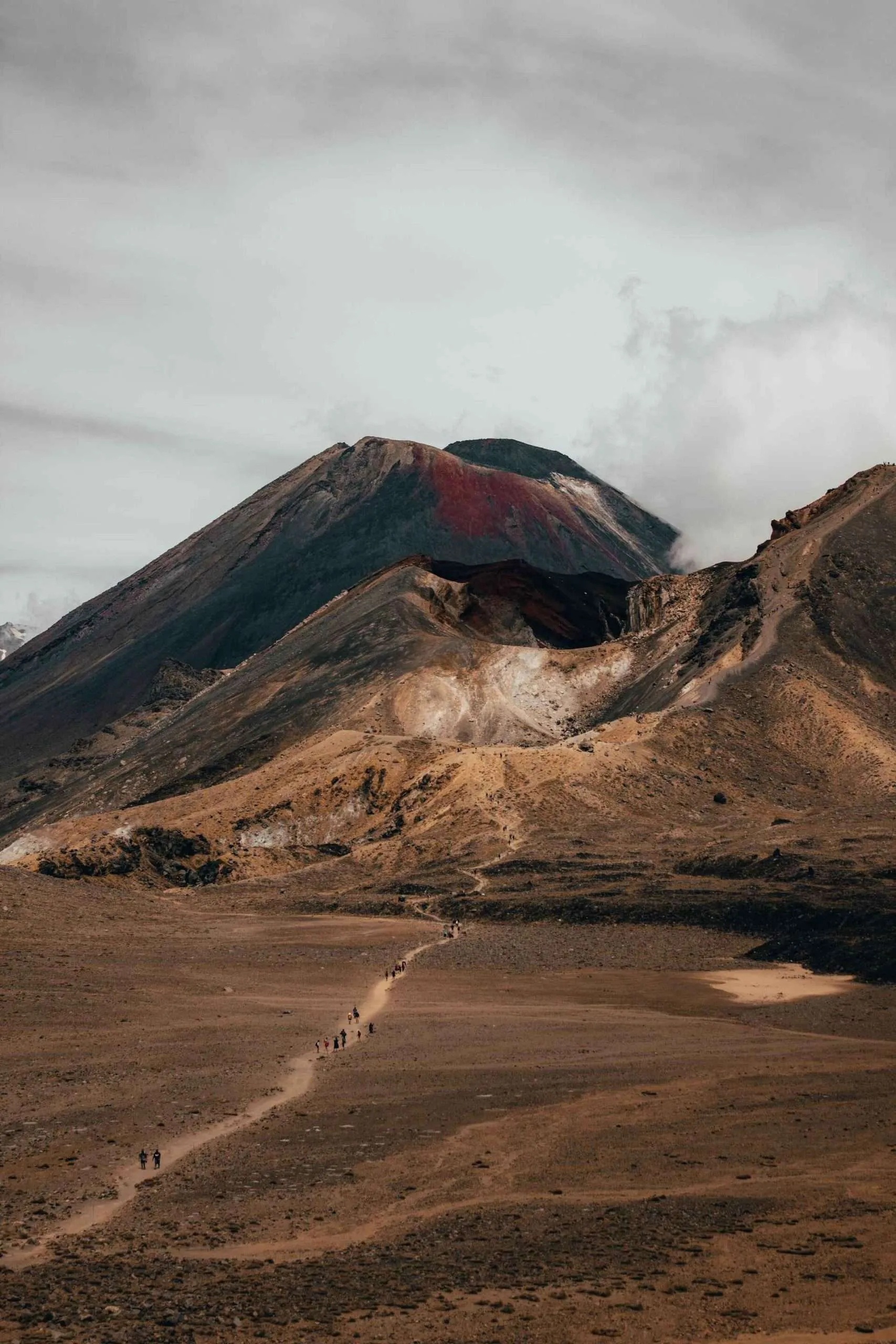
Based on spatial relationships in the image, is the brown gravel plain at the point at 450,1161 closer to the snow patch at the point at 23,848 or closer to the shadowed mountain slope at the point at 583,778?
the shadowed mountain slope at the point at 583,778

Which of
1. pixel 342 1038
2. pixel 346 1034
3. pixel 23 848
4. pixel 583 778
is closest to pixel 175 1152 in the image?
pixel 342 1038

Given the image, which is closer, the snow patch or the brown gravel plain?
the brown gravel plain

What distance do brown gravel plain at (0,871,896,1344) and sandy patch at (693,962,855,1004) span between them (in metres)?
1.68

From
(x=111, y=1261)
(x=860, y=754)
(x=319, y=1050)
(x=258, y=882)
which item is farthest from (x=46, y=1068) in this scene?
(x=860, y=754)

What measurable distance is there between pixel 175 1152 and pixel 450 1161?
8.75m

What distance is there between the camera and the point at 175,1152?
47.3 meters

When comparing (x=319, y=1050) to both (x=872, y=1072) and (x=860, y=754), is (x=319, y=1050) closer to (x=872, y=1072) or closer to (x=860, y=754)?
(x=872, y=1072)

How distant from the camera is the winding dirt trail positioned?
37.8 meters

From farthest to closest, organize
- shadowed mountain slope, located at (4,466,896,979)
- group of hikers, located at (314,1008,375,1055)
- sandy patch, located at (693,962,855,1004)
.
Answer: shadowed mountain slope, located at (4,466,896,979)
sandy patch, located at (693,962,855,1004)
group of hikers, located at (314,1008,375,1055)

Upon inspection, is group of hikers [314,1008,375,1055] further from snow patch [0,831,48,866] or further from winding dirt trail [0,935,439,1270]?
snow patch [0,831,48,866]

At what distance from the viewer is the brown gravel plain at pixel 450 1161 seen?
3356 centimetres

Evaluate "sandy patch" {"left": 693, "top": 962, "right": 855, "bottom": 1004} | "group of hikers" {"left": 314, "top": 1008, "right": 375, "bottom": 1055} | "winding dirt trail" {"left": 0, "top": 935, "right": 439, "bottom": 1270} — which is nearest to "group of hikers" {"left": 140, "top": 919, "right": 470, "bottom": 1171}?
"group of hikers" {"left": 314, "top": 1008, "right": 375, "bottom": 1055}

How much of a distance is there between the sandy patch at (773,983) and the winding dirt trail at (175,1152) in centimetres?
2103

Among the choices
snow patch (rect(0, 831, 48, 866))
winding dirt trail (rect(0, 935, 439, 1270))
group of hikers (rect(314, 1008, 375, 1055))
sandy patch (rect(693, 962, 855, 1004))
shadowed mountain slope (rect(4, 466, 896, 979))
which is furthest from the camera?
snow patch (rect(0, 831, 48, 866))
